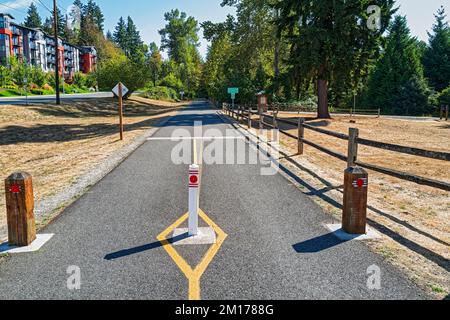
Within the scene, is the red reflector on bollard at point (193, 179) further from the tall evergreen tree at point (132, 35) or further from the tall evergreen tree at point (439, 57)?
the tall evergreen tree at point (132, 35)

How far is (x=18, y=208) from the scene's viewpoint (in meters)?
5.25

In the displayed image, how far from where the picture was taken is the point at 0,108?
28984 millimetres

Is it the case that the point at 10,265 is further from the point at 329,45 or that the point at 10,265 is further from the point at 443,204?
the point at 329,45

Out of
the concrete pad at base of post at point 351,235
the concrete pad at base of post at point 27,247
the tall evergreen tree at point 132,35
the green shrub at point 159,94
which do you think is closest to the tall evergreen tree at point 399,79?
the green shrub at point 159,94

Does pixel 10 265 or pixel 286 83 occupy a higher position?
pixel 286 83

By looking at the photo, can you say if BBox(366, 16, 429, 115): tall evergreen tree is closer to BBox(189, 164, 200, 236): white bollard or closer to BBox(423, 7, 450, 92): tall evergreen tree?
BBox(423, 7, 450, 92): tall evergreen tree

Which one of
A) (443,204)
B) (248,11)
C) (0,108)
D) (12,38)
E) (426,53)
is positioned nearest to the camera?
(443,204)

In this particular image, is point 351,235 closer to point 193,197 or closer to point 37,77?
point 193,197

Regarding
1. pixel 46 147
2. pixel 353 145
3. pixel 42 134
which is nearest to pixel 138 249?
pixel 353 145

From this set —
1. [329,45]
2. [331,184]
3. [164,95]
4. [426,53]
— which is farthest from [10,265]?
[164,95]

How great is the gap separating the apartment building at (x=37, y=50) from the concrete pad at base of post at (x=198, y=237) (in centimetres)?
8288

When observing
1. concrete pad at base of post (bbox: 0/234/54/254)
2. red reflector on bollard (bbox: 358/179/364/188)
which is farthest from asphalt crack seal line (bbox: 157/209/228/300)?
red reflector on bollard (bbox: 358/179/364/188)

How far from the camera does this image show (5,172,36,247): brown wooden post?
5.21m

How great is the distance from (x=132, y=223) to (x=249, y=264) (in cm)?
248
